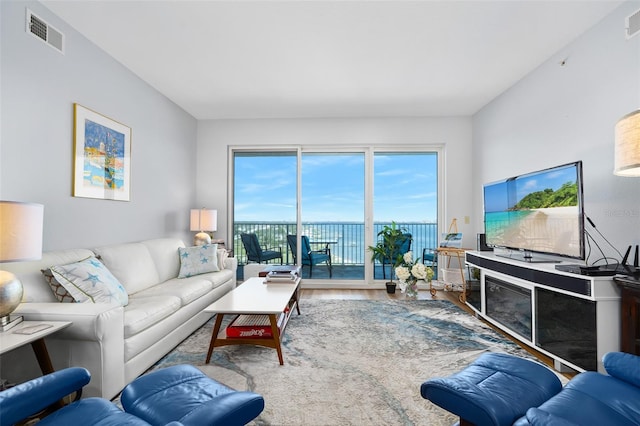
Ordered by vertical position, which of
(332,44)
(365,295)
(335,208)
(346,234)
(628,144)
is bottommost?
(365,295)

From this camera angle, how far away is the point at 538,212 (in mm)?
2662

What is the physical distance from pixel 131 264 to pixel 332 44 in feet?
9.09

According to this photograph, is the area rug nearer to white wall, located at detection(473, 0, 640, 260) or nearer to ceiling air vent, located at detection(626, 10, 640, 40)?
white wall, located at detection(473, 0, 640, 260)

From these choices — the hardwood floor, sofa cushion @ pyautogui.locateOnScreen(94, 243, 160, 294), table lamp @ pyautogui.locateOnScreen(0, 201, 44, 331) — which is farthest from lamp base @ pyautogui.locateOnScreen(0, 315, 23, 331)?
the hardwood floor

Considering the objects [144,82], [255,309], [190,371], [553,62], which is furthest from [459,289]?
[144,82]

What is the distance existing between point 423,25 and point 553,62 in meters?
1.49

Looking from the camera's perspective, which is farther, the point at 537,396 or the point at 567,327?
the point at 567,327


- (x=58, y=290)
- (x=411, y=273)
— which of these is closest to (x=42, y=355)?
(x=58, y=290)

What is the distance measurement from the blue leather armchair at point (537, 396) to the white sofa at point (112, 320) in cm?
176

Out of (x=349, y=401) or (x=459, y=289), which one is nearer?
(x=349, y=401)

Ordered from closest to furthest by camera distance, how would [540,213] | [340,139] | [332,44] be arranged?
[540,213], [332,44], [340,139]

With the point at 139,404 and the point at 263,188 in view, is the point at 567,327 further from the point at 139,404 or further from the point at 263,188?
the point at 263,188

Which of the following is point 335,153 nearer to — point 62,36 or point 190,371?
point 62,36

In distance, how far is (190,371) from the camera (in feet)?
4.93
